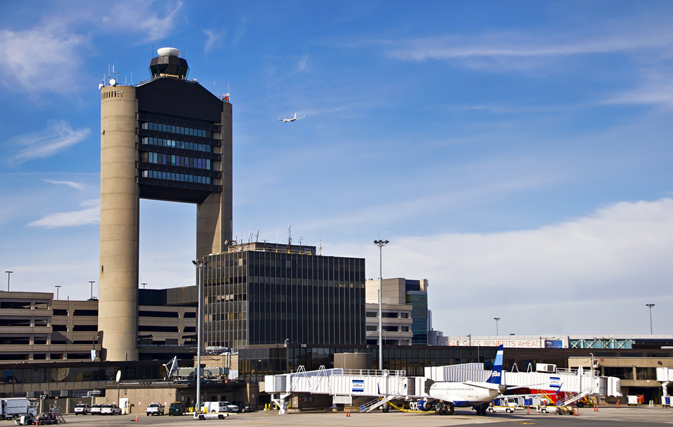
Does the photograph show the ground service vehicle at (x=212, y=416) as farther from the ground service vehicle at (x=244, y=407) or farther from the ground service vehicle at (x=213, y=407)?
the ground service vehicle at (x=244, y=407)

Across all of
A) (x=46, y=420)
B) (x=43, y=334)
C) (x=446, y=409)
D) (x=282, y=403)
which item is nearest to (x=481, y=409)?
(x=446, y=409)

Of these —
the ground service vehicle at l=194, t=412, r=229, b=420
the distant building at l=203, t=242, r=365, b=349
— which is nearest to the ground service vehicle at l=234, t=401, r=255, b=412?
the ground service vehicle at l=194, t=412, r=229, b=420

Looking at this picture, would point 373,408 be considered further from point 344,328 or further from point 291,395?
point 344,328

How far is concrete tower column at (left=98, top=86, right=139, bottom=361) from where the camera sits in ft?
634

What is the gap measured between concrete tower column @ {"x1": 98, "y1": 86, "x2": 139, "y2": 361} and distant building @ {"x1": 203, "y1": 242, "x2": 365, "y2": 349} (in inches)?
784

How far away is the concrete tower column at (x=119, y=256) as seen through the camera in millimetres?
193250

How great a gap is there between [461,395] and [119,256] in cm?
11527

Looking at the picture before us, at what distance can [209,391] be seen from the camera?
121m

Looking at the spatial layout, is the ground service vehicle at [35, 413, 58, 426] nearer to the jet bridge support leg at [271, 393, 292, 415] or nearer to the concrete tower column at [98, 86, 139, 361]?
the jet bridge support leg at [271, 393, 292, 415]

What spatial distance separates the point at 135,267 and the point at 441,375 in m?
98.3

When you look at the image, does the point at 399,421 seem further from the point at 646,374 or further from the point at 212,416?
the point at 646,374

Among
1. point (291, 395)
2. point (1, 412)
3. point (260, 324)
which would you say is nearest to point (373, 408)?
point (291, 395)

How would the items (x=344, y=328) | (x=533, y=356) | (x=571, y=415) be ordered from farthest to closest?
(x=344, y=328)
(x=533, y=356)
(x=571, y=415)

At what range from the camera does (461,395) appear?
103 meters
